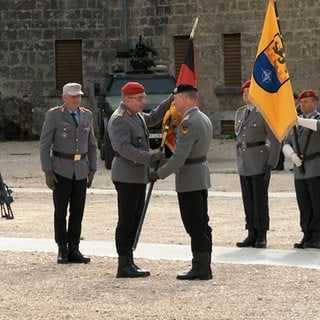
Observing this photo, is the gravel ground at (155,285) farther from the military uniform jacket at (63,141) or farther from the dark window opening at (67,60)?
the dark window opening at (67,60)

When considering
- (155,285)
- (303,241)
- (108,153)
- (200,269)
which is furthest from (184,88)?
(108,153)

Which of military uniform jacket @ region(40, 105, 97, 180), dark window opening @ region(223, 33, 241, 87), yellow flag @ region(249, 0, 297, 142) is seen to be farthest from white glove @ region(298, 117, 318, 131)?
dark window opening @ region(223, 33, 241, 87)

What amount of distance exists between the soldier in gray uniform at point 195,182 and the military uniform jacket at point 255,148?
232 cm

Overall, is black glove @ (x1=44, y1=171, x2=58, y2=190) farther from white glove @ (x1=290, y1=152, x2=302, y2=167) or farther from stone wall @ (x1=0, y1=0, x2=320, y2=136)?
stone wall @ (x1=0, y1=0, x2=320, y2=136)

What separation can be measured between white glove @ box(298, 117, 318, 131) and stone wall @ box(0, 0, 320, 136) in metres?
20.3

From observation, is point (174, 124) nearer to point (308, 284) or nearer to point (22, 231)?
point (308, 284)

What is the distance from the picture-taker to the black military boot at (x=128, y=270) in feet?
36.7

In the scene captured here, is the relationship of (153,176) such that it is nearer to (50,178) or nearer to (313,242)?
(50,178)

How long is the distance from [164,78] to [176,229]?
1280cm

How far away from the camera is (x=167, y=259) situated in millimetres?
12258

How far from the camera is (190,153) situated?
36.1 ft

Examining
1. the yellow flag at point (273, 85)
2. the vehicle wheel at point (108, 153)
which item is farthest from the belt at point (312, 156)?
the vehicle wheel at point (108, 153)

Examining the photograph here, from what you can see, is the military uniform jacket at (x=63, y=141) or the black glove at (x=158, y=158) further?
the military uniform jacket at (x=63, y=141)

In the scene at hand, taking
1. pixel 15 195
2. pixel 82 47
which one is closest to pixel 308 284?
pixel 15 195
